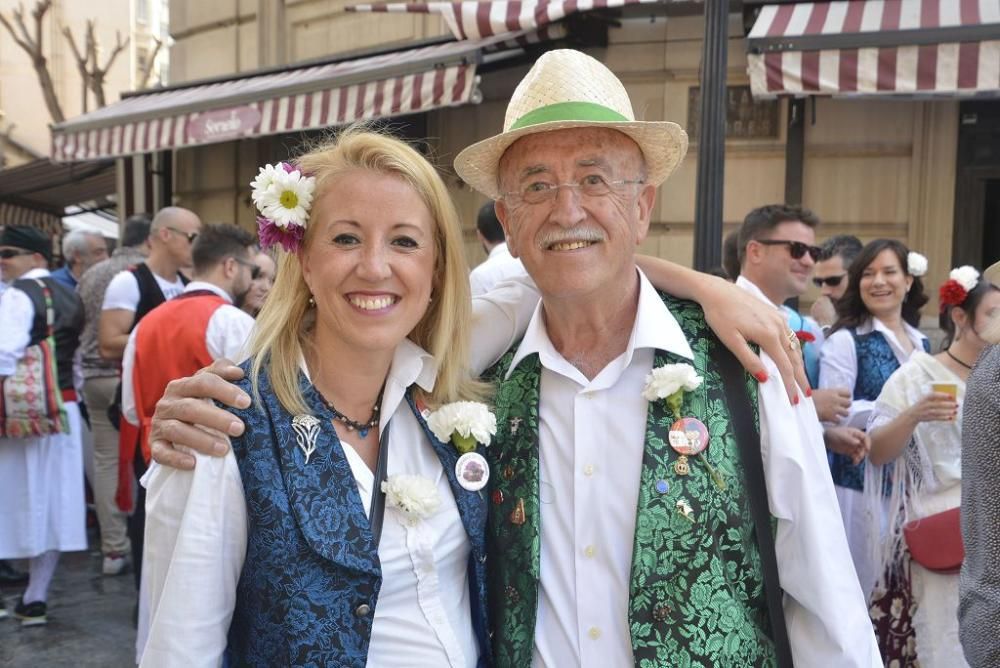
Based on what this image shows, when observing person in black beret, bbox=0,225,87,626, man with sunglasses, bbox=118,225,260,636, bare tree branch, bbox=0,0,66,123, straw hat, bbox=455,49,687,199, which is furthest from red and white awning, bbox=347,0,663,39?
bare tree branch, bbox=0,0,66,123

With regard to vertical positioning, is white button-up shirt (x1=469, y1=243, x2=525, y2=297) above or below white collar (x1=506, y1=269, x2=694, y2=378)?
above

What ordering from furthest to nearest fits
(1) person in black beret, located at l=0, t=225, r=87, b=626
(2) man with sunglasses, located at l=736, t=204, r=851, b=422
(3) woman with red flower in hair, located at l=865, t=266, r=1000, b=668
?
1. (1) person in black beret, located at l=0, t=225, r=87, b=626
2. (2) man with sunglasses, located at l=736, t=204, r=851, b=422
3. (3) woman with red flower in hair, located at l=865, t=266, r=1000, b=668

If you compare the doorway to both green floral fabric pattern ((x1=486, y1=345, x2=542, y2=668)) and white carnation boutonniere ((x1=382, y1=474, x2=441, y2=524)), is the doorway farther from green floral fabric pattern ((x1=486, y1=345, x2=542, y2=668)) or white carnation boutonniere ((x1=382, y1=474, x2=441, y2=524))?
white carnation boutonniere ((x1=382, y1=474, x2=441, y2=524))

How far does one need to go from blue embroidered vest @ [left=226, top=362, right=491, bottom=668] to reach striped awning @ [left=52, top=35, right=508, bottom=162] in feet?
19.4

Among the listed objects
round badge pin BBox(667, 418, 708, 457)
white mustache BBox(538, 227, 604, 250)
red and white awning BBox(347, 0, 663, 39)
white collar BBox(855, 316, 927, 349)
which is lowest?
round badge pin BBox(667, 418, 708, 457)

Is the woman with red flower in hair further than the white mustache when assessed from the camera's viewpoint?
Yes

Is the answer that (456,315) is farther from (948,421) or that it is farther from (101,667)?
(101,667)

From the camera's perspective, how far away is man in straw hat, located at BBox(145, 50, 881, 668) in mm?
1912

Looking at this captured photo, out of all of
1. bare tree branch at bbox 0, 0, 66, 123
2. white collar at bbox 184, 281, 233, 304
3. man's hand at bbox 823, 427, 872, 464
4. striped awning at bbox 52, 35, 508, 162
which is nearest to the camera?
man's hand at bbox 823, 427, 872, 464

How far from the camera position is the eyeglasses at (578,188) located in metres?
2.12

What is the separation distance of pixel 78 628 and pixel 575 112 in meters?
4.54

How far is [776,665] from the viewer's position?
77.9 inches

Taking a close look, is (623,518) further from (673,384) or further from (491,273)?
(491,273)

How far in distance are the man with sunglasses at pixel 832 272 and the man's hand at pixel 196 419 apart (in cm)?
494
